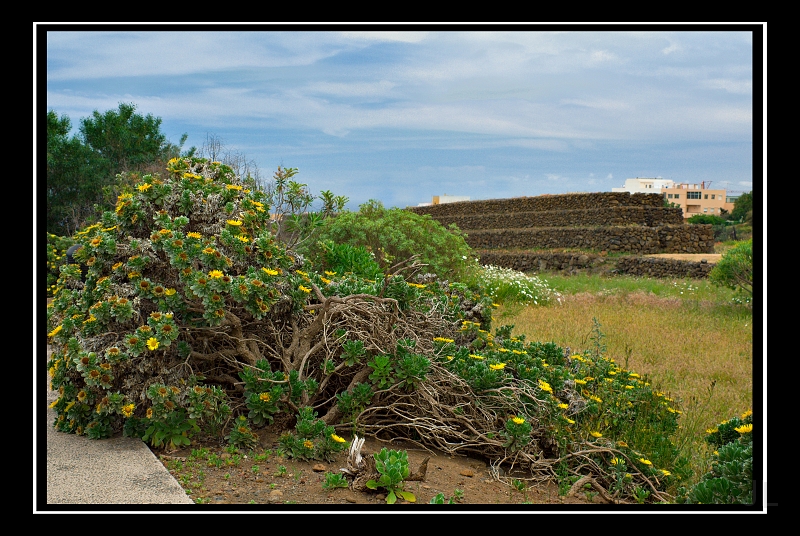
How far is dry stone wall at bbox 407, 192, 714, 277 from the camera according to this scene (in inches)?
868

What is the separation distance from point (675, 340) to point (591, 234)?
15.6m

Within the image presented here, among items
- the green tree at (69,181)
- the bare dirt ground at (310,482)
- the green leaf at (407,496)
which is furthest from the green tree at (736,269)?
the green tree at (69,181)

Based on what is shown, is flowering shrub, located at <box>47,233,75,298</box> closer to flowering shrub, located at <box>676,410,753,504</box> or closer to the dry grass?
the dry grass

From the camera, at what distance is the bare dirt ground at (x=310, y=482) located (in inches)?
122

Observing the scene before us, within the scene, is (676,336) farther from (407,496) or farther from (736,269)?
(407,496)

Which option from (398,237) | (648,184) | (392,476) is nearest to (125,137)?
(398,237)

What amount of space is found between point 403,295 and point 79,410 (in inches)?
83.6

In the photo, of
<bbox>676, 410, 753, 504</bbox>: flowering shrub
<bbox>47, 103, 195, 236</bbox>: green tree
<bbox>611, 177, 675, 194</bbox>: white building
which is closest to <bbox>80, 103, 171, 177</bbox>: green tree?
<bbox>47, 103, 195, 236</bbox>: green tree

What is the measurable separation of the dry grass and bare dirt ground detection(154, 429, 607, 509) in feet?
5.40
